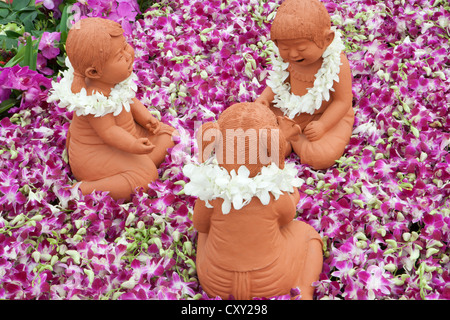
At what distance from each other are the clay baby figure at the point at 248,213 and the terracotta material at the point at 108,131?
22.5 inches

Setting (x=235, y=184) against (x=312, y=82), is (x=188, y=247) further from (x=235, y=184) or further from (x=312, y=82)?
(x=312, y=82)

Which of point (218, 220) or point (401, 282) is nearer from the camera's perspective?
point (218, 220)

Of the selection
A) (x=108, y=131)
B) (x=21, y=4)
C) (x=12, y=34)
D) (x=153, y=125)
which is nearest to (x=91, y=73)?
(x=108, y=131)

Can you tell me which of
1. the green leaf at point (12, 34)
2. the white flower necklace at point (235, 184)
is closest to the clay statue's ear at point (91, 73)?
the white flower necklace at point (235, 184)

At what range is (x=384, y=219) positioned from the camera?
224 cm

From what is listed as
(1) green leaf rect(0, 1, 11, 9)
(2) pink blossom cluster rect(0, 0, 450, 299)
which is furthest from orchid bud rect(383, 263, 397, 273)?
(1) green leaf rect(0, 1, 11, 9)

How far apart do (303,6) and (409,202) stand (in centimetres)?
105

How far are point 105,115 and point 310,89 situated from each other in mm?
1051

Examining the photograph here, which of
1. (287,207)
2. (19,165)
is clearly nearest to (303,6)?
(287,207)

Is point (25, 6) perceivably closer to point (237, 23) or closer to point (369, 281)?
point (237, 23)

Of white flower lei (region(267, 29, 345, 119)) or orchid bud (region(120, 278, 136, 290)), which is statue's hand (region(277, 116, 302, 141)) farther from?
orchid bud (region(120, 278, 136, 290))

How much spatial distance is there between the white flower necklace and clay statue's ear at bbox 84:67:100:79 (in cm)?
71

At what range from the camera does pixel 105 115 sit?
2.21 m

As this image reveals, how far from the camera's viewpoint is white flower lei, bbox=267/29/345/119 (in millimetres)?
2367
